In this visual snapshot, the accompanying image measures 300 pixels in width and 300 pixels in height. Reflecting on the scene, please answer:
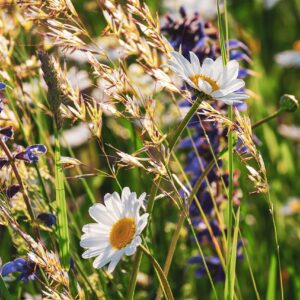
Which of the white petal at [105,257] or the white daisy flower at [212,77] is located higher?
the white daisy flower at [212,77]

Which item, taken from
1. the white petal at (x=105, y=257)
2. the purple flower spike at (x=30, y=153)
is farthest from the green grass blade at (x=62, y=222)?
the white petal at (x=105, y=257)

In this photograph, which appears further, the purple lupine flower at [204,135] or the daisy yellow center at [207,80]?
the purple lupine flower at [204,135]

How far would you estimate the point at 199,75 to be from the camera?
1.13 metres

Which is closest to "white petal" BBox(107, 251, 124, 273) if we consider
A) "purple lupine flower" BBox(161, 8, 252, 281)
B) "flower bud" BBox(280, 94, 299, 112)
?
"flower bud" BBox(280, 94, 299, 112)

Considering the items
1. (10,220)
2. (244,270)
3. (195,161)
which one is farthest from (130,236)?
(244,270)

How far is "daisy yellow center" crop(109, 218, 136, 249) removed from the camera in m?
1.04

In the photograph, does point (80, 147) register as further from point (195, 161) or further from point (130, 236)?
point (130, 236)

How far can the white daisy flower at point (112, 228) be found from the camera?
1.03 metres

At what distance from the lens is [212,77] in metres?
1.14

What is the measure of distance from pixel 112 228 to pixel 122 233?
0.03m

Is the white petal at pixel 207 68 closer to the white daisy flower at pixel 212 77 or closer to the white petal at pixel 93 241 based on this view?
the white daisy flower at pixel 212 77

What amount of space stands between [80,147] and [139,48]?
80.0 inches

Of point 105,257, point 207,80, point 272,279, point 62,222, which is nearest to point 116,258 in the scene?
point 105,257

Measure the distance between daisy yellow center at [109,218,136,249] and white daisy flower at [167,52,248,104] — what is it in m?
0.23
